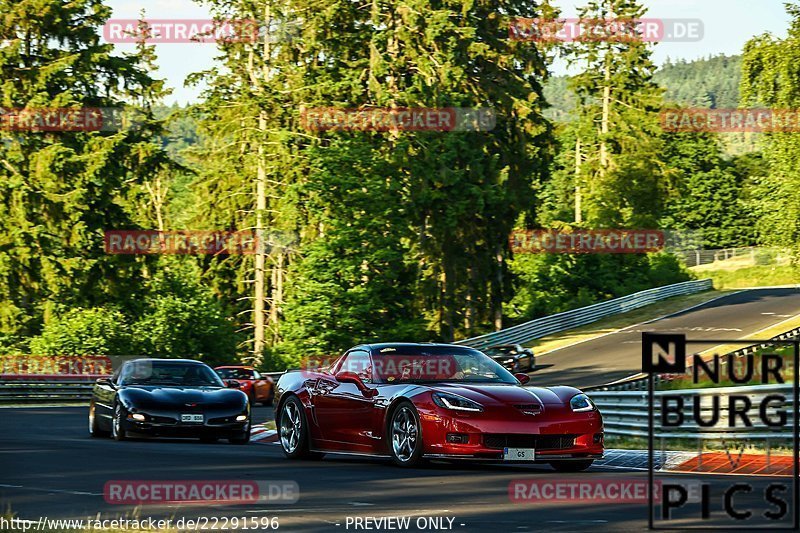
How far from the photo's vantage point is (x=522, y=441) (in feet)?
49.0

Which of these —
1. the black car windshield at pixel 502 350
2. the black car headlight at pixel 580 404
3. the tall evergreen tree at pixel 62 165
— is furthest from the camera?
the tall evergreen tree at pixel 62 165

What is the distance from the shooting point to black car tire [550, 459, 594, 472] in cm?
1553

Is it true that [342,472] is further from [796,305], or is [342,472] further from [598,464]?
[796,305]

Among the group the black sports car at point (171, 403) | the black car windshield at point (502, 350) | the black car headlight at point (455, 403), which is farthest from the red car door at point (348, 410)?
the black car windshield at point (502, 350)

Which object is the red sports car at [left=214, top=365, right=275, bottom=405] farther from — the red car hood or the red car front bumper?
the red car front bumper

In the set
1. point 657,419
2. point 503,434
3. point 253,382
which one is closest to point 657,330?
point 253,382

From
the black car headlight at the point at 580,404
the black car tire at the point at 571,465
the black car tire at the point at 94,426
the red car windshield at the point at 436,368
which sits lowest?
the black car tire at the point at 94,426

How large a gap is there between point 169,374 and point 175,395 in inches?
50.0

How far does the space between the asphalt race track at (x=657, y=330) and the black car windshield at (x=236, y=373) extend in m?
9.99

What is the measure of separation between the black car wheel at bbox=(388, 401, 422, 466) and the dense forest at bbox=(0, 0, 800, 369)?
36456 mm

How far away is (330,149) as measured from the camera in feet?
187

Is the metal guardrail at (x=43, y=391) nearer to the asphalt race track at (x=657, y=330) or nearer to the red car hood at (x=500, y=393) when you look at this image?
the asphalt race track at (x=657, y=330)

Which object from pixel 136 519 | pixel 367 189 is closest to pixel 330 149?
pixel 367 189

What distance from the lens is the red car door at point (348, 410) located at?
16406 mm
